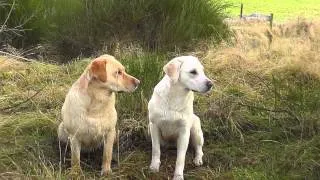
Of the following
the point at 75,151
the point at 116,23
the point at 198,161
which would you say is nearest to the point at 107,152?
the point at 75,151

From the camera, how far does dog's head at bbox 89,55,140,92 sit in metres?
4.68

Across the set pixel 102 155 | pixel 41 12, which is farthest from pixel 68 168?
pixel 41 12

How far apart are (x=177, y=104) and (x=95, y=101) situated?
26.2 inches

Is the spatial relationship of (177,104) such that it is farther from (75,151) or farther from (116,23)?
(116,23)

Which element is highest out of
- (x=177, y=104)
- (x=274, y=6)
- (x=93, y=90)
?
(x=93, y=90)

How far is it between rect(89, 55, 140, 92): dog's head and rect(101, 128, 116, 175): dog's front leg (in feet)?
1.26

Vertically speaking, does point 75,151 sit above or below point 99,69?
below

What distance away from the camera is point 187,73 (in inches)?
189

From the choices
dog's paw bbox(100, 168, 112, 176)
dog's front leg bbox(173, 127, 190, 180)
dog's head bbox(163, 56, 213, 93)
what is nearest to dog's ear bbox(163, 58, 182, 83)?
dog's head bbox(163, 56, 213, 93)

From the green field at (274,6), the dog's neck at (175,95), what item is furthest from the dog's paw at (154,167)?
the green field at (274,6)

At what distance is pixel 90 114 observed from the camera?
475cm

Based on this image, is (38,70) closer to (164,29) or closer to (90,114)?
(164,29)

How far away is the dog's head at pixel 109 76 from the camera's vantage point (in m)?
4.68

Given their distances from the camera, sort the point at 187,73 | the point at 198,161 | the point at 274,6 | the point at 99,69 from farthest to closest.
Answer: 1. the point at 274,6
2. the point at 198,161
3. the point at 187,73
4. the point at 99,69
